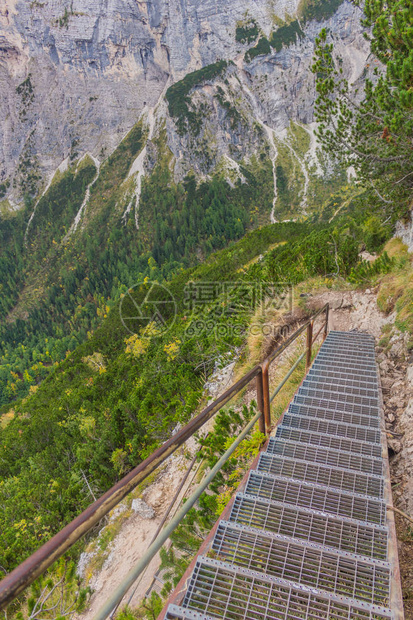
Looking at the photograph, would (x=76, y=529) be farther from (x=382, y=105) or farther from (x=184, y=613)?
(x=382, y=105)

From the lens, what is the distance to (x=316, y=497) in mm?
2250

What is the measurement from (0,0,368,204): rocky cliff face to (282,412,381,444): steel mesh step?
11359 cm

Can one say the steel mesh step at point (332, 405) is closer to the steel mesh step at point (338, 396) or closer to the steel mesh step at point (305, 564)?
the steel mesh step at point (338, 396)

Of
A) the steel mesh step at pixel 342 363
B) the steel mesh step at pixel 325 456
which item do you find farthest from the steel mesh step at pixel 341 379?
the steel mesh step at pixel 325 456

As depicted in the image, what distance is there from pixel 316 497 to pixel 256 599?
2.94ft

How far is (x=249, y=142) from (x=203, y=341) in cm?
11394

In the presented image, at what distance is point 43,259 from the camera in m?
118

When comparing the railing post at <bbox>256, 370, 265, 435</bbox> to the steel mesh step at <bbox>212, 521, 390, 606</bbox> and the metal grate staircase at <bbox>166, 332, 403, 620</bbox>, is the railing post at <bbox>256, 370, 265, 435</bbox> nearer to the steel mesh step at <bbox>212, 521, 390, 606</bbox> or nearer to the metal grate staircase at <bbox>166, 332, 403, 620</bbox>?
the metal grate staircase at <bbox>166, 332, 403, 620</bbox>

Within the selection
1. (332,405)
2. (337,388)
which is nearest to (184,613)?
(332,405)

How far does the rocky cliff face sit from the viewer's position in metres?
105

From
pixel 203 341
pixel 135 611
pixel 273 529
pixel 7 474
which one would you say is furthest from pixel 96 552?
pixel 7 474

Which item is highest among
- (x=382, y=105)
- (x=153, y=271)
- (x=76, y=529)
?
(x=382, y=105)

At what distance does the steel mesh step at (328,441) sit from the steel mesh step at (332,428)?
0.21 ft

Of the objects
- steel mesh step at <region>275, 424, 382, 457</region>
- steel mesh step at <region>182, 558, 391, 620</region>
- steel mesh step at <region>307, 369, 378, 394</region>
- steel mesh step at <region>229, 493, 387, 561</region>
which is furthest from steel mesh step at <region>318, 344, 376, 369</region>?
steel mesh step at <region>182, 558, 391, 620</region>
